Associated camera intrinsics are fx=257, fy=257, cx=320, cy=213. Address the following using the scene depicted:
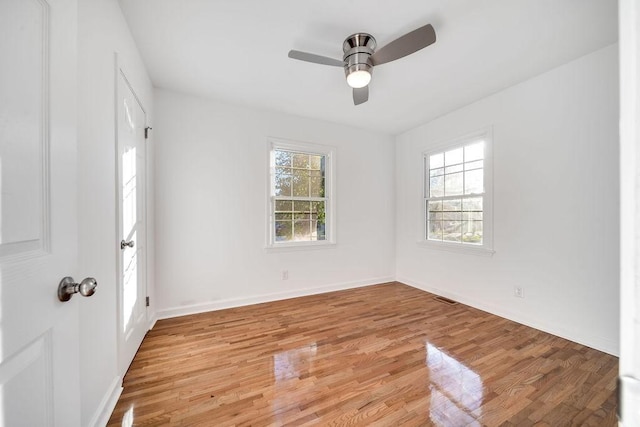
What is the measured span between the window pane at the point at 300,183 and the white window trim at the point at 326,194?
0.31m

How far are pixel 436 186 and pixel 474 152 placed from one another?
0.67 meters

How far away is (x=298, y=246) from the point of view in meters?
3.53

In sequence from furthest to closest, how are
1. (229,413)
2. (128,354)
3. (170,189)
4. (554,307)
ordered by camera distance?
(170,189) < (554,307) < (128,354) < (229,413)

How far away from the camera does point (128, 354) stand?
192 centimetres

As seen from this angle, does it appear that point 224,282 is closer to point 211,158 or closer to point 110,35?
point 211,158

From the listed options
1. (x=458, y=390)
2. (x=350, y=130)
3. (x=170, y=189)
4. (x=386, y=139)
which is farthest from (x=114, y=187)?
(x=386, y=139)

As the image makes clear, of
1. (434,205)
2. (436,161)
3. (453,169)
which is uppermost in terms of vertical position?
(436,161)

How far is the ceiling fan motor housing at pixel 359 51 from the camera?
6.40 feet

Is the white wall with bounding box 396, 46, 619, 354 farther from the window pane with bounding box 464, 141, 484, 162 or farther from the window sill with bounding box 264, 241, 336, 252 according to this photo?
the window sill with bounding box 264, 241, 336, 252

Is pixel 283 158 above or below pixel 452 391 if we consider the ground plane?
above

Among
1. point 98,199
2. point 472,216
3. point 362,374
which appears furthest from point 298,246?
point 98,199

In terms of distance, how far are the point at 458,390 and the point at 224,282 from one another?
2.51 metres

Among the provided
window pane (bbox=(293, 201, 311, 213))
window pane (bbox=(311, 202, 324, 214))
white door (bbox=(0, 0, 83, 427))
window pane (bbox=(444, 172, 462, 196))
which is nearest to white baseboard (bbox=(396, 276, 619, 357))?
window pane (bbox=(444, 172, 462, 196))
